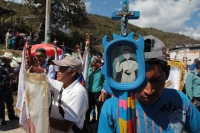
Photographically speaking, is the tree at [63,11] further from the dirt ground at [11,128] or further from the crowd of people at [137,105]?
the crowd of people at [137,105]

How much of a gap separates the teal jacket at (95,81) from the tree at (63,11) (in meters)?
15.3

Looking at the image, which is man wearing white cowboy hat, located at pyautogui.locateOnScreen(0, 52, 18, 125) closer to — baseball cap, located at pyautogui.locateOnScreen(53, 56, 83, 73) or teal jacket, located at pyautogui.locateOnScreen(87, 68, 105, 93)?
teal jacket, located at pyautogui.locateOnScreen(87, 68, 105, 93)

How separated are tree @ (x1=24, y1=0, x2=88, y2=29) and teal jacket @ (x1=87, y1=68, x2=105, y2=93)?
50.1ft

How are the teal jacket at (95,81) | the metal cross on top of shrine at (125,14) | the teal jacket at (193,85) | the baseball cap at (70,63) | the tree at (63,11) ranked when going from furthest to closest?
the tree at (63,11) < the teal jacket at (95,81) < the teal jacket at (193,85) < the baseball cap at (70,63) < the metal cross on top of shrine at (125,14)

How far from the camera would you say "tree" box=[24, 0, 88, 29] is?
1964 cm

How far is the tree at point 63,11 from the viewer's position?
1964 cm

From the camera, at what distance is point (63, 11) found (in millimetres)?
20844

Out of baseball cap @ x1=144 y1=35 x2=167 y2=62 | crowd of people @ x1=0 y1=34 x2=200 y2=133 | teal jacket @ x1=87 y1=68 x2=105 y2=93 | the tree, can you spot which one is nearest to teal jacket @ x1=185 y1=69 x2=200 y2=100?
teal jacket @ x1=87 y1=68 x2=105 y2=93

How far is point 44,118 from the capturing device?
5.08ft

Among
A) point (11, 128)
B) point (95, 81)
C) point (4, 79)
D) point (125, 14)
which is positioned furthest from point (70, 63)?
point (11, 128)

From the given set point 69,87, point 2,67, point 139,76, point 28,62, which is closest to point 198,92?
point 69,87

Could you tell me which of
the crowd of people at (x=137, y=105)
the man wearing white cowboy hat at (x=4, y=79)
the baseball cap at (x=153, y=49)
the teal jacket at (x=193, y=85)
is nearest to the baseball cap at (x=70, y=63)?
the crowd of people at (x=137, y=105)

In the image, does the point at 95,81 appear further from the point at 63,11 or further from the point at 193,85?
the point at 63,11

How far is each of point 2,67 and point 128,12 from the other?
15.9 feet
